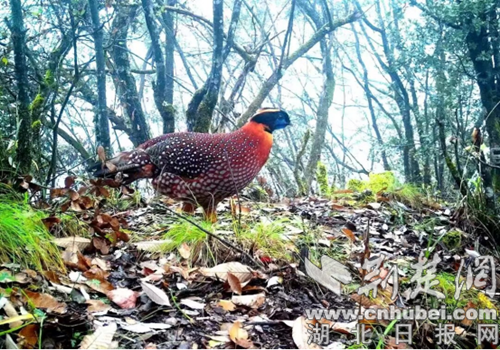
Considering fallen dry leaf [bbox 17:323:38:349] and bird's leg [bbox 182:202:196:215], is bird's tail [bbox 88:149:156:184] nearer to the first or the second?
bird's leg [bbox 182:202:196:215]

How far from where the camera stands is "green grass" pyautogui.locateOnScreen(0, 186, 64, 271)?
2.09 m

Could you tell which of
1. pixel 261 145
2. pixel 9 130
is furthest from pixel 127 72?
pixel 261 145

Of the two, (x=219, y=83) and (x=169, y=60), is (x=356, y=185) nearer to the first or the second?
(x=219, y=83)

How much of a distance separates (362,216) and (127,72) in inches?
156

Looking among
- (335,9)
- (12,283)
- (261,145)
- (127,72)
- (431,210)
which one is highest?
(335,9)

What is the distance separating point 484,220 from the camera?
3.43 meters

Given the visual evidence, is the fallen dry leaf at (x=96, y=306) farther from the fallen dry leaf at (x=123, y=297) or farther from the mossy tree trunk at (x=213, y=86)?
the mossy tree trunk at (x=213, y=86)

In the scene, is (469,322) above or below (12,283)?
below

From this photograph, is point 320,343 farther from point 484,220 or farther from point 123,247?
point 484,220

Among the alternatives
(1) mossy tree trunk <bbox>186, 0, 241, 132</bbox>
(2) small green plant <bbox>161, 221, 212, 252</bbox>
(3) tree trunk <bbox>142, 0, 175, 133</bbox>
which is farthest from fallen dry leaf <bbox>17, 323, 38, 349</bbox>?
(3) tree trunk <bbox>142, 0, 175, 133</bbox>

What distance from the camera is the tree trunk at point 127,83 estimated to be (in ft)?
19.8

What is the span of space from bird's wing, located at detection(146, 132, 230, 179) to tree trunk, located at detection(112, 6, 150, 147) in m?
2.56

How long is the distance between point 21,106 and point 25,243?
1626 mm

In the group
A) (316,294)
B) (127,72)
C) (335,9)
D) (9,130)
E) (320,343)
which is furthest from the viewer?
(335,9)
